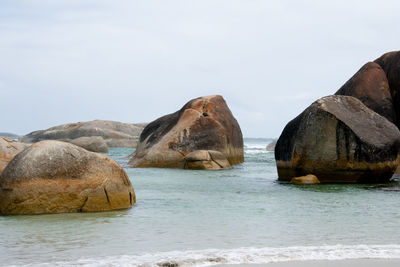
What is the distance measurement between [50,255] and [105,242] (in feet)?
2.88

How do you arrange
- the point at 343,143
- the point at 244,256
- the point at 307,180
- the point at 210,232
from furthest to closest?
the point at 307,180
the point at 343,143
the point at 210,232
the point at 244,256

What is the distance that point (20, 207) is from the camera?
348 inches

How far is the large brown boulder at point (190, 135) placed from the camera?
23391 millimetres

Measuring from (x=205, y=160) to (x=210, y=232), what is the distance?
565 inches

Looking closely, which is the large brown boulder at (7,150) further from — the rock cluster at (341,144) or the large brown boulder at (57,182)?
the rock cluster at (341,144)

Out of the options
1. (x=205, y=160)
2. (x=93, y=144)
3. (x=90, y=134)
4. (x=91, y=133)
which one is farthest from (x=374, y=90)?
(x=91, y=133)

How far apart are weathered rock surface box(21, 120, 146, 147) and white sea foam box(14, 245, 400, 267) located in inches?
2281

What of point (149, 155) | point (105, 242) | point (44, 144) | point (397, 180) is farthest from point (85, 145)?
point (105, 242)

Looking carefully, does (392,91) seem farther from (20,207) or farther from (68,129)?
(68,129)

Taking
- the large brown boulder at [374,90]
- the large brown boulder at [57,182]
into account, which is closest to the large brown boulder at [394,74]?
the large brown boulder at [374,90]

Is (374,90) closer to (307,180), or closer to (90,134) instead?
(307,180)

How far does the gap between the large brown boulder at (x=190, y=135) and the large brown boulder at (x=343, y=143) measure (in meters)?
8.26

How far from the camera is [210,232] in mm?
7430

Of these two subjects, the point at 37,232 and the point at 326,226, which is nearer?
the point at 37,232
